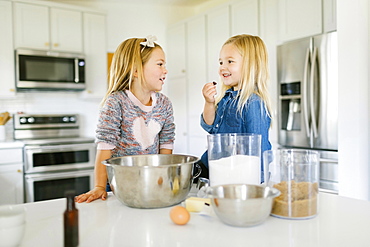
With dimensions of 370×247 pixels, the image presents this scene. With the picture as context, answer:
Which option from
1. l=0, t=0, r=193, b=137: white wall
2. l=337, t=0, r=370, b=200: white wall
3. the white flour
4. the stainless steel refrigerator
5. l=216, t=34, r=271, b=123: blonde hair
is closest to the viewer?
the white flour

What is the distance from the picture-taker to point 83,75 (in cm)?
358

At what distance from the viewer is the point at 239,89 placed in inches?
56.7

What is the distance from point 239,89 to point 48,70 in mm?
2555

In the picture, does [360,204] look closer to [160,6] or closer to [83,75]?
[83,75]

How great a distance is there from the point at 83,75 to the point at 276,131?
2050 millimetres

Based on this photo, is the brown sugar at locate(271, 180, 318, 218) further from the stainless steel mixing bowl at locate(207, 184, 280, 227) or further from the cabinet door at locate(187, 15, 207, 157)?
the cabinet door at locate(187, 15, 207, 157)

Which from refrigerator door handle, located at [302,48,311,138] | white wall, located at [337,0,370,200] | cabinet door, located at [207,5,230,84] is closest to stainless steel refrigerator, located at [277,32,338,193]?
refrigerator door handle, located at [302,48,311,138]

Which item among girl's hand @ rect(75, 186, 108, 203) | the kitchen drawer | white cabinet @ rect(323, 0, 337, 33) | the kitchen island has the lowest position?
the kitchen drawer

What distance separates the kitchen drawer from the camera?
302cm

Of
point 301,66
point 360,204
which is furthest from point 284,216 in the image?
point 301,66

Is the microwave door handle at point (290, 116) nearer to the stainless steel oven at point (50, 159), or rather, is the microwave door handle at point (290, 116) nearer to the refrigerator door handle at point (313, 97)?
the refrigerator door handle at point (313, 97)

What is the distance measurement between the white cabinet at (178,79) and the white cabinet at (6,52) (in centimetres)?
185

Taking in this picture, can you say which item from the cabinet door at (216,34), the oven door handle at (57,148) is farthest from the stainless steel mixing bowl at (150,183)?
the cabinet door at (216,34)

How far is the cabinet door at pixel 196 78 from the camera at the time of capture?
151 inches
